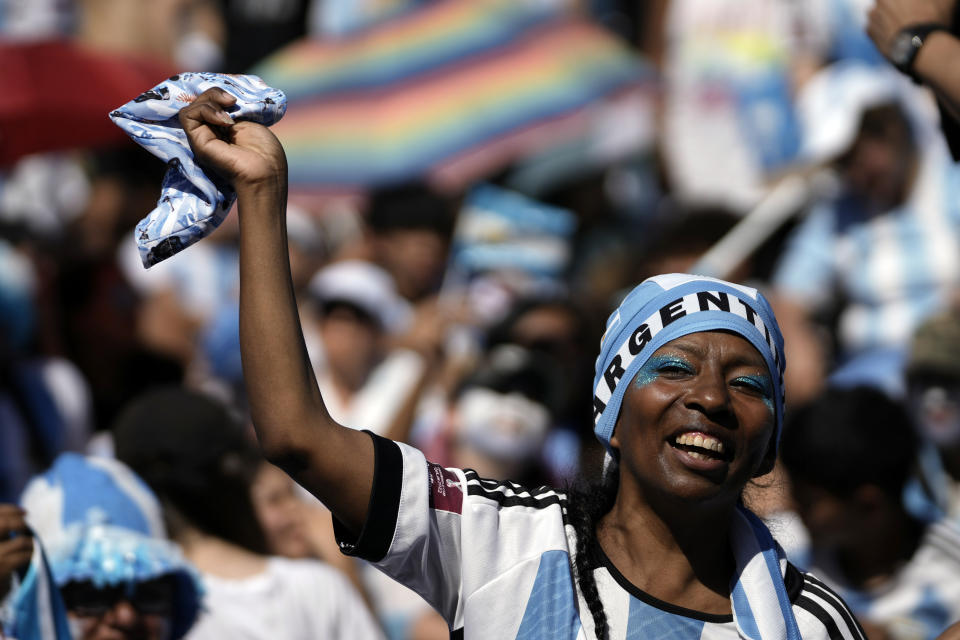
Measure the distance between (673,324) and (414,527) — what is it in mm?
638

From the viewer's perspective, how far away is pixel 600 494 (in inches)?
110

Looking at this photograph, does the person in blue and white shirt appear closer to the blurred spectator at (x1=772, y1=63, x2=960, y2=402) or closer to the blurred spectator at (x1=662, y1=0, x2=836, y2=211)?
the blurred spectator at (x1=772, y1=63, x2=960, y2=402)

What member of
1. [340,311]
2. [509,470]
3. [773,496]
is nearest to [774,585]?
[773,496]

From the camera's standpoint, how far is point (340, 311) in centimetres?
624

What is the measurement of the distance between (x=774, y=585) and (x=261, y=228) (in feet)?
3.79

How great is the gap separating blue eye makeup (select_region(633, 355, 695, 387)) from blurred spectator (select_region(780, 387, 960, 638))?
1631mm

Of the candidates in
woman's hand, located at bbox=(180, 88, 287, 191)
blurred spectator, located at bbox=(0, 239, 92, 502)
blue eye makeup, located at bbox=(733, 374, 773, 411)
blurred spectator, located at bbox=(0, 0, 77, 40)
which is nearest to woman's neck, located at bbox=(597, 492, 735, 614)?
blue eye makeup, located at bbox=(733, 374, 773, 411)

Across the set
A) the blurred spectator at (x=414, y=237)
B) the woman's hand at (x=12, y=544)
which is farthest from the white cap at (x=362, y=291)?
the woman's hand at (x=12, y=544)

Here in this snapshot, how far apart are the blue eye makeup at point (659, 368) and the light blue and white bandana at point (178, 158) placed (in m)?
0.84

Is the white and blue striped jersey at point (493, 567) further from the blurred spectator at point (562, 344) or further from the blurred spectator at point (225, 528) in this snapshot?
the blurred spectator at point (562, 344)

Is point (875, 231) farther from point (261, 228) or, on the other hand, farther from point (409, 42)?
point (261, 228)

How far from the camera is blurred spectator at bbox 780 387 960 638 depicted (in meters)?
3.94

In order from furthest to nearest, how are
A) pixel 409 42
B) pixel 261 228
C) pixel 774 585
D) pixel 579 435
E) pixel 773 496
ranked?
pixel 409 42 → pixel 579 435 → pixel 773 496 → pixel 774 585 → pixel 261 228

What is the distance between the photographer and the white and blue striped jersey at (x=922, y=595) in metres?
3.88
